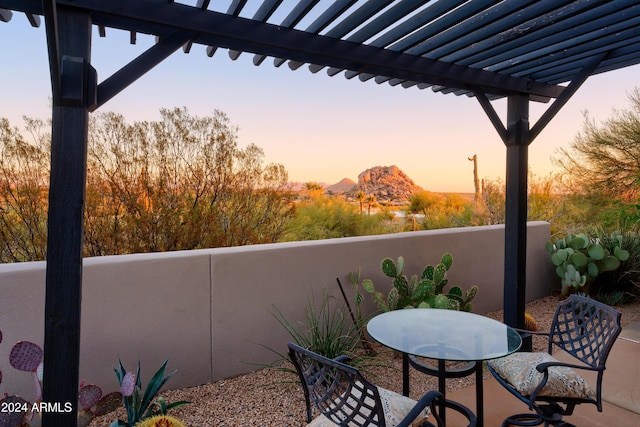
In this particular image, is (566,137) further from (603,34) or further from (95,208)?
(95,208)

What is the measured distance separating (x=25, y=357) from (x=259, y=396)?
147 cm

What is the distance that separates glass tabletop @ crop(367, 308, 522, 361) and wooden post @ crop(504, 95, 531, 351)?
106 centimetres

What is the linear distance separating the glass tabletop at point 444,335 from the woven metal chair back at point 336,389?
61 centimetres

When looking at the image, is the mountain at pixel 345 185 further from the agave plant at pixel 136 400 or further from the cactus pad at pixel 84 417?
the cactus pad at pixel 84 417

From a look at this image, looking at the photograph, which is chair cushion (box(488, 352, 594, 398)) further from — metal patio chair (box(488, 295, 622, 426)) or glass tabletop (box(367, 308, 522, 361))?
glass tabletop (box(367, 308, 522, 361))

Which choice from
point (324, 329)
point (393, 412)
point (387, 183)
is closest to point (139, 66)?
point (393, 412)

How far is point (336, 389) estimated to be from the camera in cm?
159

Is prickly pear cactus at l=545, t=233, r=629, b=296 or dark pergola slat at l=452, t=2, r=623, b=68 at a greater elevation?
dark pergola slat at l=452, t=2, r=623, b=68

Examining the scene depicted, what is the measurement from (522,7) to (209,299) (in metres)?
2.81

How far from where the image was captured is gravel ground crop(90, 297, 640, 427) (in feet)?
8.58

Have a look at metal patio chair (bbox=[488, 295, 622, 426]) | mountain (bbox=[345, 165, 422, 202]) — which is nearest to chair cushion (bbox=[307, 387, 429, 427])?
metal patio chair (bbox=[488, 295, 622, 426])

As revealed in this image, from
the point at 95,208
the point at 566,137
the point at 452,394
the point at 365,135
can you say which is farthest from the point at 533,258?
the point at 365,135

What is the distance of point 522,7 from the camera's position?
230 centimetres

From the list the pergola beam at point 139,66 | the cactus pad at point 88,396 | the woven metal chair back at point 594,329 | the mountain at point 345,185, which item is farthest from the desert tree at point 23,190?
the mountain at point 345,185
